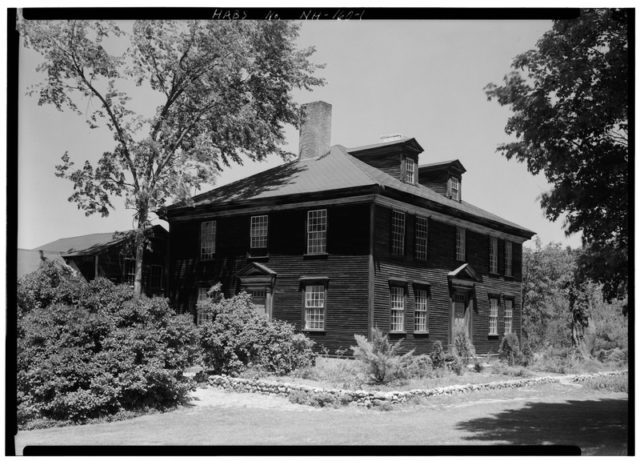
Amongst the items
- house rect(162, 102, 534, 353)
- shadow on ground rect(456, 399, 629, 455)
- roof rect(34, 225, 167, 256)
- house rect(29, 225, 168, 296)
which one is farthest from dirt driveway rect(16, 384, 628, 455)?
house rect(162, 102, 534, 353)

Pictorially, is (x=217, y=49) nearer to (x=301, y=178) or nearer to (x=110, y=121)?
(x=110, y=121)

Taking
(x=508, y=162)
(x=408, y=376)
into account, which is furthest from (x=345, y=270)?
(x=508, y=162)

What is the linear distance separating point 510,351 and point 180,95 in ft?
39.7

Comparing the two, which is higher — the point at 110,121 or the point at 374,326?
the point at 110,121

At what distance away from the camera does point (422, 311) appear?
21000mm

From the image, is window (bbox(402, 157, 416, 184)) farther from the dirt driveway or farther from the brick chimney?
the dirt driveway

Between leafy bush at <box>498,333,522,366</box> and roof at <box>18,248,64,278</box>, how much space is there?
12.7 meters

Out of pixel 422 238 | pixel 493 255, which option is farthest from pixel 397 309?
pixel 493 255

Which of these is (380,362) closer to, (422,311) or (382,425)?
(382,425)

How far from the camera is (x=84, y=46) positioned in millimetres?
16547

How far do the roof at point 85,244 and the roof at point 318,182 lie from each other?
270 centimetres

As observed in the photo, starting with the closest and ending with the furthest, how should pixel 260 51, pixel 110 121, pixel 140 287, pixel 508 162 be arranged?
pixel 508 162
pixel 110 121
pixel 260 51
pixel 140 287

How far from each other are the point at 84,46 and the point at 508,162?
34.1ft

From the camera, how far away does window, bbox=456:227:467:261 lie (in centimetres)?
2159
